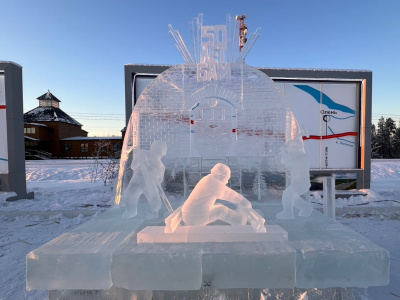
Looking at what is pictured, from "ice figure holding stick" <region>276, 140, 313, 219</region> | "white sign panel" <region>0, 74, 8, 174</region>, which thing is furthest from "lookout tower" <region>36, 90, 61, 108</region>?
"ice figure holding stick" <region>276, 140, 313, 219</region>

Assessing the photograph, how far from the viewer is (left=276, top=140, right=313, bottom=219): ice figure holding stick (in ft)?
11.1

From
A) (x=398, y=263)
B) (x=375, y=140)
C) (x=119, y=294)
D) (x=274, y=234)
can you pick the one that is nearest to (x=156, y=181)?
(x=119, y=294)

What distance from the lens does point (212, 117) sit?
14.6 feet

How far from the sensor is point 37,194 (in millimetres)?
8500

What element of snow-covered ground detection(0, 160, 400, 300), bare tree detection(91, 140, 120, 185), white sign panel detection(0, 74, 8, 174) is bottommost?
snow-covered ground detection(0, 160, 400, 300)

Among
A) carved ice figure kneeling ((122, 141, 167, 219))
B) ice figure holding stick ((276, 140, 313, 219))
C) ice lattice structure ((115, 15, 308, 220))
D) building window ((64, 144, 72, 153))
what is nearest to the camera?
ice figure holding stick ((276, 140, 313, 219))

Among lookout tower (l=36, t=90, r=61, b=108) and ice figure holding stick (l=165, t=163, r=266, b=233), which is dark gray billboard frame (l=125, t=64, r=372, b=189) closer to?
ice figure holding stick (l=165, t=163, r=266, b=233)

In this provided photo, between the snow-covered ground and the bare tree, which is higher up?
the bare tree

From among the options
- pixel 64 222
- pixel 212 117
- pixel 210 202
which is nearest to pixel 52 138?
pixel 64 222

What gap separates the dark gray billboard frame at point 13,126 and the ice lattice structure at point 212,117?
17.3ft

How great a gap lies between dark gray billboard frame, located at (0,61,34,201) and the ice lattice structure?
208 inches

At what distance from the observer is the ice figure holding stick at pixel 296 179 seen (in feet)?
11.1

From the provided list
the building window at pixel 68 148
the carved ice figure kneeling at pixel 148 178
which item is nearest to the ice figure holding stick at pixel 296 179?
the carved ice figure kneeling at pixel 148 178

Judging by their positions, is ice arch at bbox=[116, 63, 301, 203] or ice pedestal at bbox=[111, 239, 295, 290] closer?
ice pedestal at bbox=[111, 239, 295, 290]
